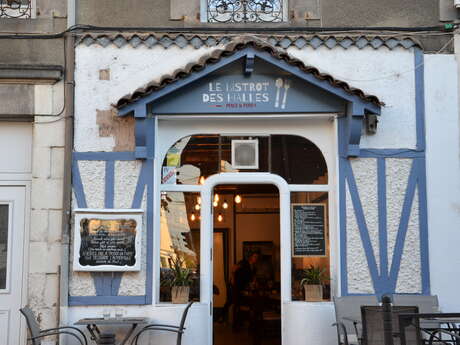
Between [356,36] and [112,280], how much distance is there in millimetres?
4081

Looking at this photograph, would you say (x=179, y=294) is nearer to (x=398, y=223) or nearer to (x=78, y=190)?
(x=78, y=190)

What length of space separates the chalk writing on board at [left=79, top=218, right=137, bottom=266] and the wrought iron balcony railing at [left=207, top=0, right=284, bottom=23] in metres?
2.73

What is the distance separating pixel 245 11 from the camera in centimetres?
892

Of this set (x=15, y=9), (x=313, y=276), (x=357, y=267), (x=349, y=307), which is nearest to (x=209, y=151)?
(x=313, y=276)

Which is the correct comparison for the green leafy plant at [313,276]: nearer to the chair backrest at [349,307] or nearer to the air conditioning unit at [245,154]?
the chair backrest at [349,307]

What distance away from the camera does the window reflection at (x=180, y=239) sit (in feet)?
28.1

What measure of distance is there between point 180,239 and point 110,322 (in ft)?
4.84

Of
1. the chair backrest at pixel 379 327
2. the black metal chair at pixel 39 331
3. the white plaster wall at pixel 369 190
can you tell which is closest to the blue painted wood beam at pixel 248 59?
the white plaster wall at pixel 369 190

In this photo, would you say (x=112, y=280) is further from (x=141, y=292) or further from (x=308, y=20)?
(x=308, y=20)

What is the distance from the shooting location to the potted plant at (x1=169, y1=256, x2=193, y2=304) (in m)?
8.41

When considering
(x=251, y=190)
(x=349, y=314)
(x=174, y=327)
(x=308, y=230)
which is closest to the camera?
(x=174, y=327)

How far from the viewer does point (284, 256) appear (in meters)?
8.59

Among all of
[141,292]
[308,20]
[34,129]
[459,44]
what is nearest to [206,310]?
[141,292]

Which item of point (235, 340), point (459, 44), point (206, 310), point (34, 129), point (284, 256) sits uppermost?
point (459, 44)
